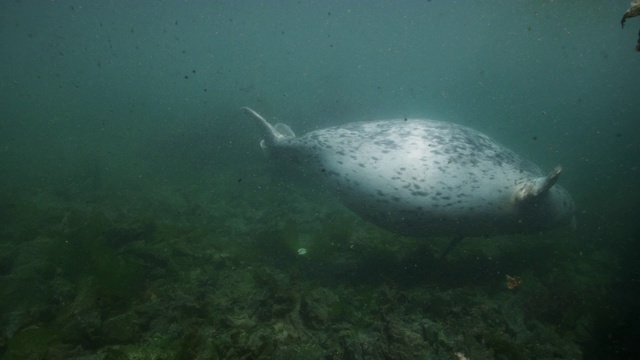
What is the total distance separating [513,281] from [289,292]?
9.26 feet

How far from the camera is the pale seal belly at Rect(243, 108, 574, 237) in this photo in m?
3.30

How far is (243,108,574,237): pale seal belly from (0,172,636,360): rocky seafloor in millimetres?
805

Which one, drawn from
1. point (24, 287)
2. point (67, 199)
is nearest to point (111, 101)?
point (67, 199)

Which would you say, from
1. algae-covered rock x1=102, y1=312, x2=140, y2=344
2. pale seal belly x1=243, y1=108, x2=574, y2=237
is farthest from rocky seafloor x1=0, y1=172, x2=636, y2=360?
pale seal belly x1=243, y1=108, x2=574, y2=237

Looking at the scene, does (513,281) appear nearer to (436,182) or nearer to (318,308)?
(436,182)

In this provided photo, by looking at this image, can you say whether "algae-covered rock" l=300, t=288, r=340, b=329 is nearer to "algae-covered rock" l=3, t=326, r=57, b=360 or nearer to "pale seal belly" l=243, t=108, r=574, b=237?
"pale seal belly" l=243, t=108, r=574, b=237

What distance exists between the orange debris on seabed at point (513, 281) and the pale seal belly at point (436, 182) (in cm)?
71

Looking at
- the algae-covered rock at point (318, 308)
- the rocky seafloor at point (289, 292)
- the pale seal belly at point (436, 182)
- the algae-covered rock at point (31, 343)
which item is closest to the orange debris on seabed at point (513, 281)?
the rocky seafloor at point (289, 292)

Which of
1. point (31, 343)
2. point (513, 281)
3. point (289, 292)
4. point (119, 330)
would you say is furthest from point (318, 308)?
point (513, 281)

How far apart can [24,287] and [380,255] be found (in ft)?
13.7

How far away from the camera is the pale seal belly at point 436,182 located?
10.8 ft

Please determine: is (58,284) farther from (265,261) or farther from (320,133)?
(320,133)

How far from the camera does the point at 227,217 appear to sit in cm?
632

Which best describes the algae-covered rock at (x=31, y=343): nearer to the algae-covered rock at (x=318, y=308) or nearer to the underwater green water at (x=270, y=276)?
the underwater green water at (x=270, y=276)
